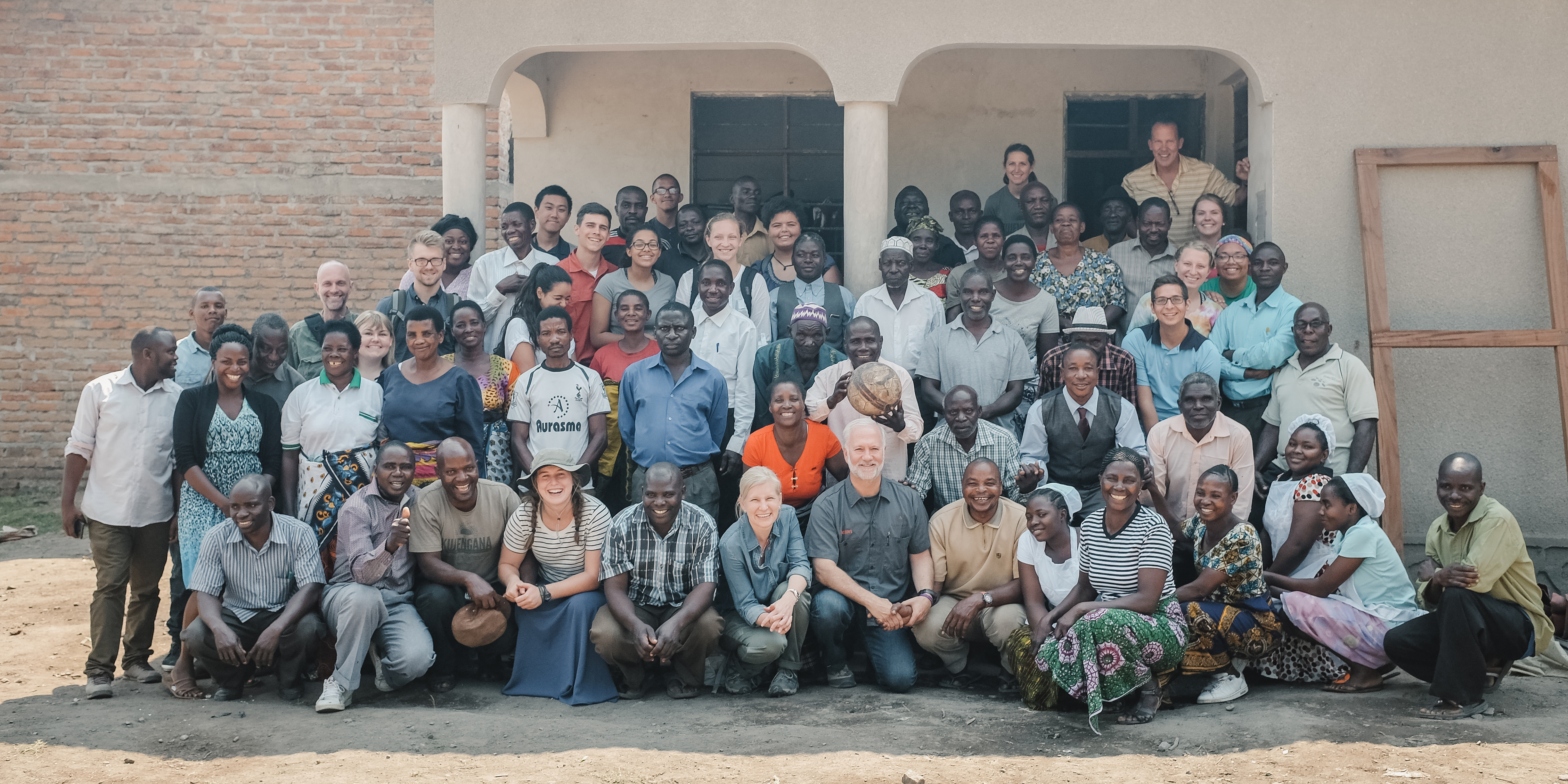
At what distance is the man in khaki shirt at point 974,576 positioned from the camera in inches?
219

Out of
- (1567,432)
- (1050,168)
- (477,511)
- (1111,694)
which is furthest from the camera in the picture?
(1050,168)

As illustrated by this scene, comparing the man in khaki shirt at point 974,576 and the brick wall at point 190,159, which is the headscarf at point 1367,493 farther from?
the brick wall at point 190,159

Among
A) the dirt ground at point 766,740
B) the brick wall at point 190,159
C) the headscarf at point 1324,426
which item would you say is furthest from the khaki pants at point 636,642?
the brick wall at point 190,159

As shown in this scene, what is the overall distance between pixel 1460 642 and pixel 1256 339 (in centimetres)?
195

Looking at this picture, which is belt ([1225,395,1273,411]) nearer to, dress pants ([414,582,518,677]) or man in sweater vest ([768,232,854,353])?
man in sweater vest ([768,232,854,353])

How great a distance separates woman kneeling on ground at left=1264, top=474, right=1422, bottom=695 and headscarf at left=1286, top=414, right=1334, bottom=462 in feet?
0.62

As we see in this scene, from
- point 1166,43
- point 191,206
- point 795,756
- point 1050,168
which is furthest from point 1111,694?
point 191,206

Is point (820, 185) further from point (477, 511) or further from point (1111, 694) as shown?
point (1111, 694)

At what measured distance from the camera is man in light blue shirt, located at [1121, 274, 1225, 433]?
247 inches

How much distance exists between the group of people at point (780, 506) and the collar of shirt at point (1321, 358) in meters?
0.02

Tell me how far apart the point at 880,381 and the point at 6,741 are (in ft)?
12.5

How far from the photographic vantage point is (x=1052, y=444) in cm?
606

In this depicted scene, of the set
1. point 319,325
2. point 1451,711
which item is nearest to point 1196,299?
point 1451,711

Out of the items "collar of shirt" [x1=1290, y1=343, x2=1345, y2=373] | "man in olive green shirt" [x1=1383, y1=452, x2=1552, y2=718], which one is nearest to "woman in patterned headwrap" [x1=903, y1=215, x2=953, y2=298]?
"collar of shirt" [x1=1290, y1=343, x2=1345, y2=373]
